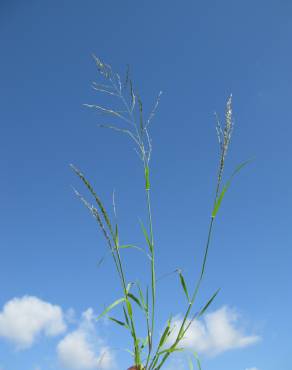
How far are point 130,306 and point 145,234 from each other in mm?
392

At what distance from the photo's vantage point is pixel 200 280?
5.71 feet

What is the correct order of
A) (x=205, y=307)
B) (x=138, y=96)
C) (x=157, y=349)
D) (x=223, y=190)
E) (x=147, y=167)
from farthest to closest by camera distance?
(x=138, y=96) < (x=147, y=167) < (x=223, y=190) < (x=205, y=307) < (x=157, y=349)

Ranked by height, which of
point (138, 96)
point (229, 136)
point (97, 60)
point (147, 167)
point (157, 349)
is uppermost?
point (97, 60)

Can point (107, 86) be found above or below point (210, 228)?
above

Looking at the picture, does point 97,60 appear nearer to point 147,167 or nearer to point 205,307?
point 147,167

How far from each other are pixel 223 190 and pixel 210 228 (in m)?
0.22

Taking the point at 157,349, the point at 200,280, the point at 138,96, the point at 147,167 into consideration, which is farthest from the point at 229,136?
the point at 157,349

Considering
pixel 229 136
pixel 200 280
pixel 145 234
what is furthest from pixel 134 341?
pixel 229 136

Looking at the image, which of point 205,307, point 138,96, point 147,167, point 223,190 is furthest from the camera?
point 138,96


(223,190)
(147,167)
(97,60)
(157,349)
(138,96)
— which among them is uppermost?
(97,60)

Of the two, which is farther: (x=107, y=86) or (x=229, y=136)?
(x=107, y=86)

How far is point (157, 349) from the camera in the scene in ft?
5.38

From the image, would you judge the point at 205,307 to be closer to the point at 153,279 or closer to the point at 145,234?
the point at 153,279

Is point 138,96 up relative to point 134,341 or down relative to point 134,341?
up
